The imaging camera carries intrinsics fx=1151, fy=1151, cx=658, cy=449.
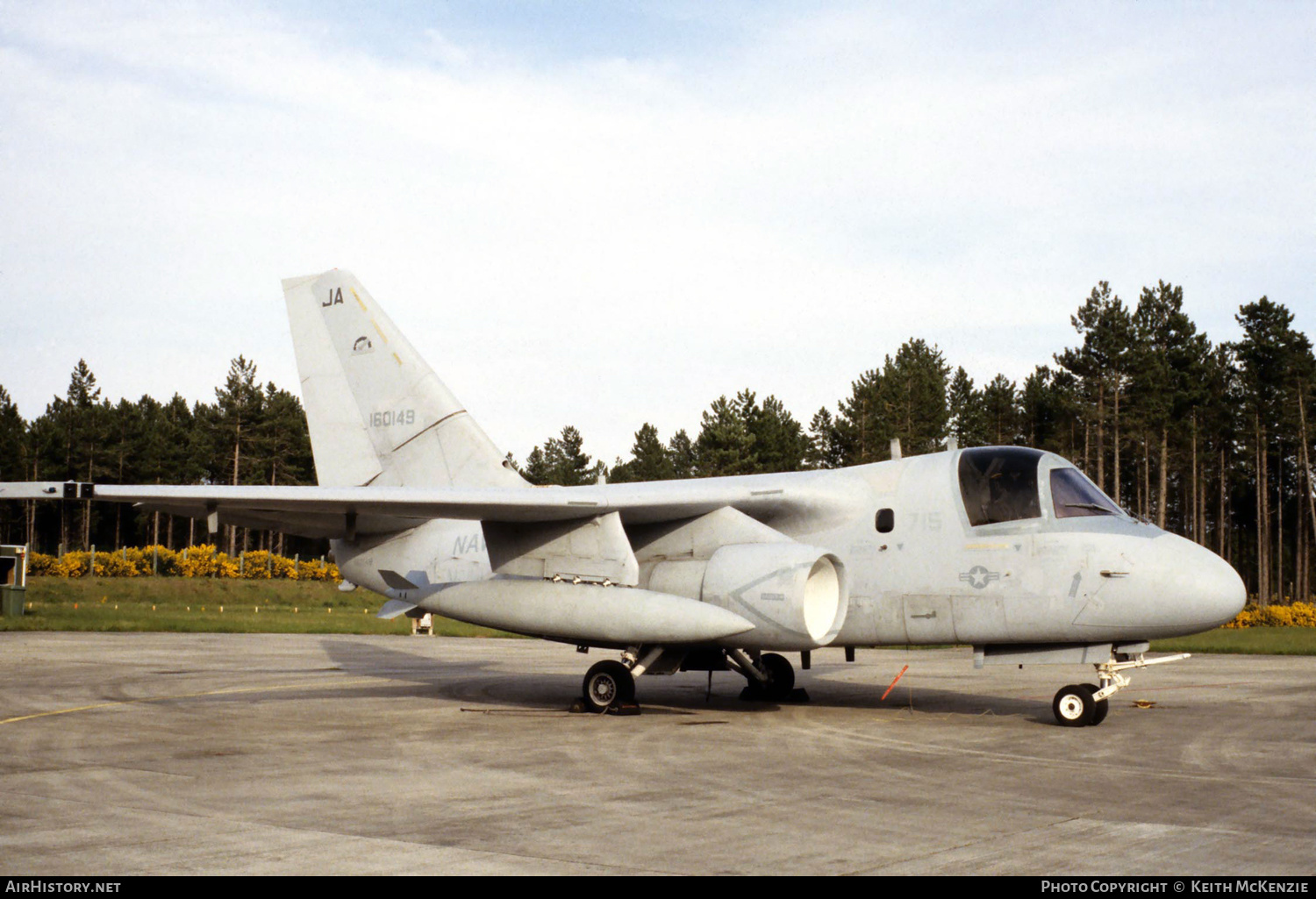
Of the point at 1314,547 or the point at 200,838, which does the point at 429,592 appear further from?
the point at 1314,547

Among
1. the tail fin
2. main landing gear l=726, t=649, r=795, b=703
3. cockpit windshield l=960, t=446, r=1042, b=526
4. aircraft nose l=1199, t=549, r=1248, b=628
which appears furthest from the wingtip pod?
aircraft nose l=1199, t=549, r=1248, b=628

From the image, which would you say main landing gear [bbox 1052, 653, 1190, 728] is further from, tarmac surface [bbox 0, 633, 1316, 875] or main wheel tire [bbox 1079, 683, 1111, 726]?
tarmac surface [bbox 0, 633, 1316, 875]

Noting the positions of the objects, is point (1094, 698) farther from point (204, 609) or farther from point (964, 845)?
point (204, 609)

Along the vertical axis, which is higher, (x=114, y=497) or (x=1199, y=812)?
(x=114, y=497)

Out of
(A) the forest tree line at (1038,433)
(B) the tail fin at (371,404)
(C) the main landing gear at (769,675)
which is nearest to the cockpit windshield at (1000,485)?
(C) the main landing gear at (769,675)

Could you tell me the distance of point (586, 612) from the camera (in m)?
13.3

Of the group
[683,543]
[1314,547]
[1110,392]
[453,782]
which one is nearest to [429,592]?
[683,543]

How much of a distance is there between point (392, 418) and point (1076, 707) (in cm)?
1013

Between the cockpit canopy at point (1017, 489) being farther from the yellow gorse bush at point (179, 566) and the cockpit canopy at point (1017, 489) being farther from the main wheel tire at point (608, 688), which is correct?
the yellow gorse bush at point (179, 566)

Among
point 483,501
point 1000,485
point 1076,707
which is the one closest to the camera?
point 1076,707

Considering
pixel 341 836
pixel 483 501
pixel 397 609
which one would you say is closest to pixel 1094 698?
pixel 483 501

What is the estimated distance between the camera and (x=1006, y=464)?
1320cm
